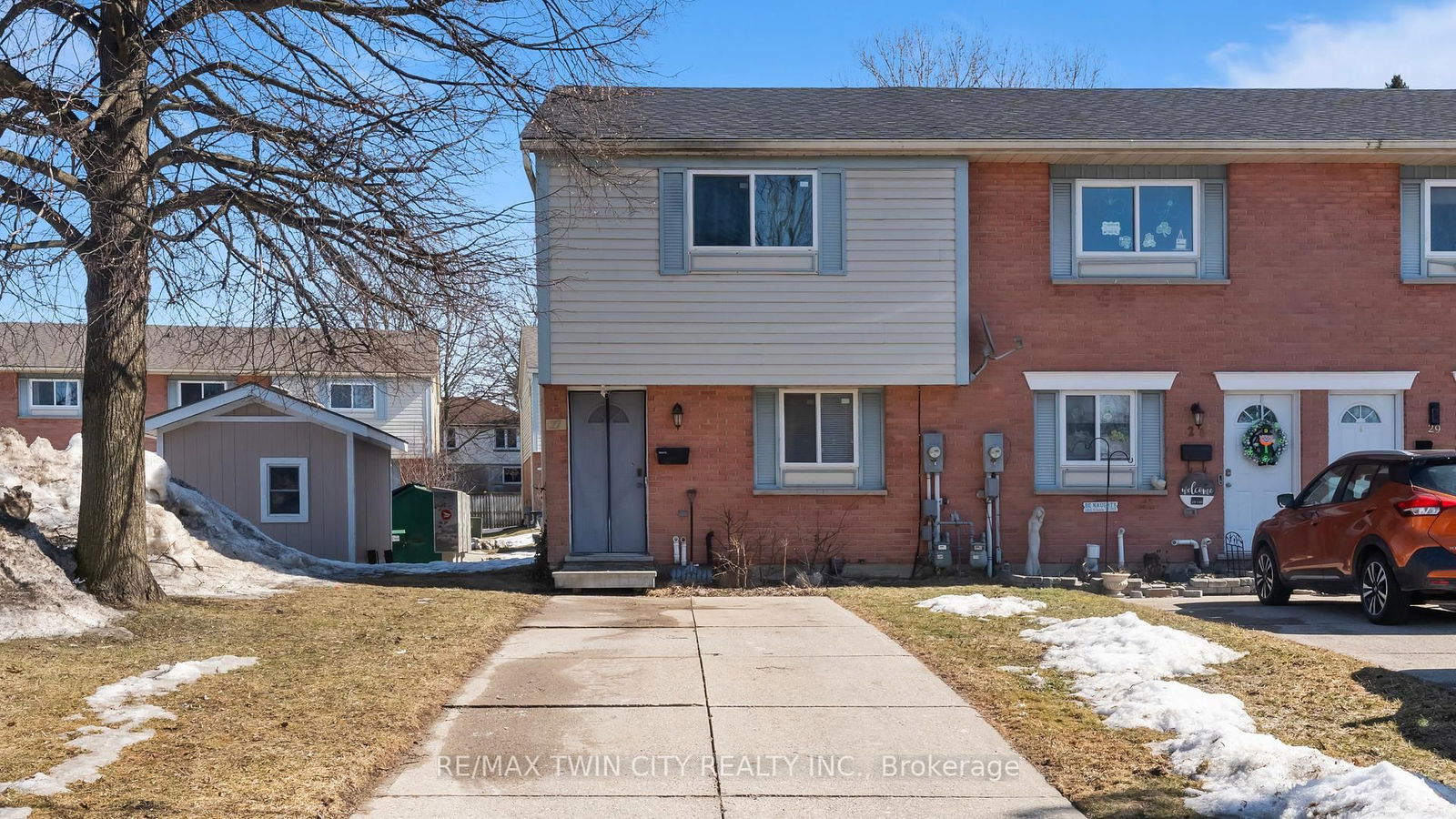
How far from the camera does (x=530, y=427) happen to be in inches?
1578

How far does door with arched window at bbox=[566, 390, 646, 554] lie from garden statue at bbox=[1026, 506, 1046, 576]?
510 centimetres

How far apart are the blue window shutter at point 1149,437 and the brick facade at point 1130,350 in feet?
0.47

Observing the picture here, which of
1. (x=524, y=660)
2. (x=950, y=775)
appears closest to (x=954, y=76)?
(x=524, y=660)

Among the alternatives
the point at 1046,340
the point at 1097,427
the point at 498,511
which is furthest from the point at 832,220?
the point at 498,511

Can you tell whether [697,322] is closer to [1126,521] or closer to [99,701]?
[1126,521]

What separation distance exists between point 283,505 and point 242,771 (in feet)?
54.1

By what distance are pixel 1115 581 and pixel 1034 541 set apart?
4.86 ft

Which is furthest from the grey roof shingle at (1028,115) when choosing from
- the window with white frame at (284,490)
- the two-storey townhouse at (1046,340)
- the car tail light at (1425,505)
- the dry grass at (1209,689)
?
the window with white frame at (284,490)

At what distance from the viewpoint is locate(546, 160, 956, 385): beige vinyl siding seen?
15.6 m

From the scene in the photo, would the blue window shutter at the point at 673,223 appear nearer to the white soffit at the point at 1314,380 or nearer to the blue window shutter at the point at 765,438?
the blue window shutter at the point at 765,438

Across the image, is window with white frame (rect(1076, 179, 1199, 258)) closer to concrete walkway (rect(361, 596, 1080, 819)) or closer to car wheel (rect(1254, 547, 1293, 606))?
car wheel (rect(1254, 547, 1293, 606))

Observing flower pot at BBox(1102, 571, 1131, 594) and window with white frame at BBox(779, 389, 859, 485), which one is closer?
flower pot at BBox(1102, 571, 1131, 594)

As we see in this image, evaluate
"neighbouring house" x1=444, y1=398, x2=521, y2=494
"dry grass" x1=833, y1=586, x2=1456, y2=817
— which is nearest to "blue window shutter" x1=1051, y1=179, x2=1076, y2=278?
"dry grass" x1=833, y1=586, x2=1456, y2=817

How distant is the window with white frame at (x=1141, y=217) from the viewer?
16.3 m
